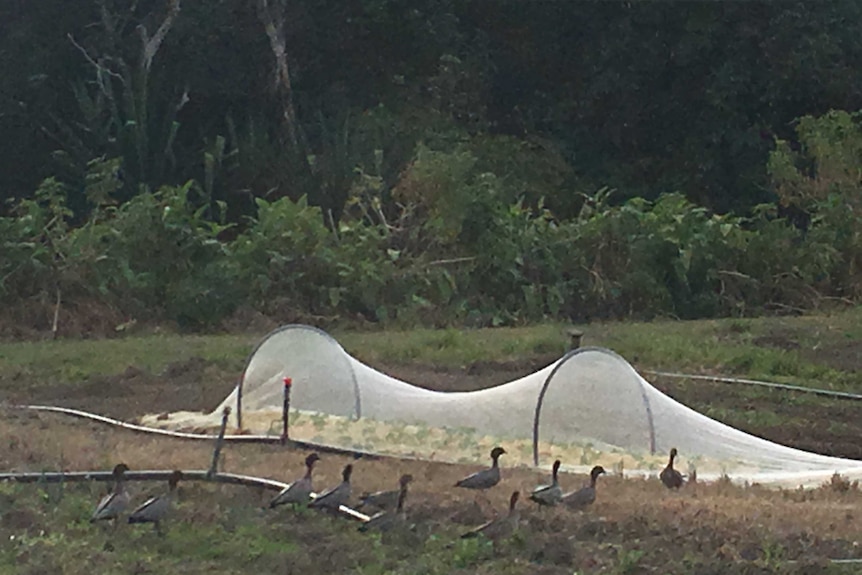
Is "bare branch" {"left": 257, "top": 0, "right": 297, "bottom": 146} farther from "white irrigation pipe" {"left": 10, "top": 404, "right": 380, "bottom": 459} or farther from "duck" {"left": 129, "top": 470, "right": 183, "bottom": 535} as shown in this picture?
"duck" {"left": 129, "top": 470, "right": 183, "bottom": 535}

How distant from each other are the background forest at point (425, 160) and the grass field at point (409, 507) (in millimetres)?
3327

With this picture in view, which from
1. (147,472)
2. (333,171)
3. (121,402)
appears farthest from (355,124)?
(147,472)

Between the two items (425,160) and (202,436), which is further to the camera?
(425,160)

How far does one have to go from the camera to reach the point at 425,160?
20656 millimetres

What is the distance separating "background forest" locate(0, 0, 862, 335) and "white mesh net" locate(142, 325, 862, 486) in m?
6.91

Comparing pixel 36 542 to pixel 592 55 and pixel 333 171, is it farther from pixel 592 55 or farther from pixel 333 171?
pixel 592 55

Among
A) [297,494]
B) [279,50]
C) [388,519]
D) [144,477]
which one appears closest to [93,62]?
[279,50]

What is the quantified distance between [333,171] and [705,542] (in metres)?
17.9

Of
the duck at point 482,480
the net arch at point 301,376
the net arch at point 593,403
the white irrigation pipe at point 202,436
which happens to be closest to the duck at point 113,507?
the duck at point 482,480

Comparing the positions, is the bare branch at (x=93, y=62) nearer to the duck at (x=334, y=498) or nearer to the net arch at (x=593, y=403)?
the net arch at (x=593, y=403)

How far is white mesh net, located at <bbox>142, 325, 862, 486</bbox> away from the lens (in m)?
9.87

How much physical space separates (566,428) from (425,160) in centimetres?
1083

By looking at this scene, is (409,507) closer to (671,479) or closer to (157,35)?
(671,479)

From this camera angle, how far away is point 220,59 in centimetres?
2708
